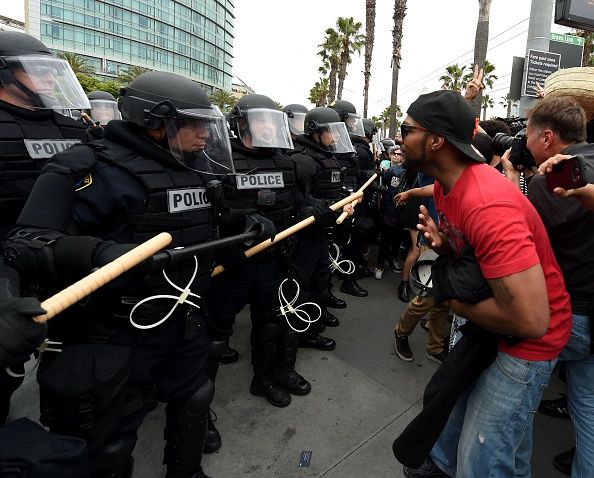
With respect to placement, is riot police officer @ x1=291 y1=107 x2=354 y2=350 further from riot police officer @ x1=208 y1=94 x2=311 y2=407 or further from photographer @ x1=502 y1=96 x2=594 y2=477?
photographer @ x1=502 y1=96 x2=594 y2=477

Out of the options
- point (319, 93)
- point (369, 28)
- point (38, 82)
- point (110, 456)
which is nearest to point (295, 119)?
point (38, 82)

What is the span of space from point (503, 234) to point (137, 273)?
1.46 meters

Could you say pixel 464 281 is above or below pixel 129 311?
above

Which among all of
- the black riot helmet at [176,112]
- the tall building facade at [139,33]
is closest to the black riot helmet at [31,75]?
the black riot helmet at [176,112]

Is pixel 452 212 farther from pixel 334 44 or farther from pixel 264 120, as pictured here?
pixel 334 44

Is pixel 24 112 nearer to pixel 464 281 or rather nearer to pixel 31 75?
pixel 31 75

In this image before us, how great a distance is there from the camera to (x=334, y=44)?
101ft

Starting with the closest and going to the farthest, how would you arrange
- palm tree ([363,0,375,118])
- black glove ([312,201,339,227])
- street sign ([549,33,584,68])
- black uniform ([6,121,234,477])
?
black uniform ([6,121,234,477]) < black glove ([312,201,339,227]) < street sign ([549,33,584,68]) < palm tree ([363,0,375,118])

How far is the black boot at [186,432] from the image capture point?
6.37 feet

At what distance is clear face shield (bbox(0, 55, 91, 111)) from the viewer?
8.08 ft

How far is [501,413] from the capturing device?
1562 mm

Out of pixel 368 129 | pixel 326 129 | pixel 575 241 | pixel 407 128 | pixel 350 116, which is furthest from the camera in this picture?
pixel 368 129

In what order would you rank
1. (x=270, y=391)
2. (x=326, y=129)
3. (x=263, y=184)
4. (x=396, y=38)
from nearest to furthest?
1. (x=263, y=184)
2. (x=270, y=391)
3. (x=326, y=129)
4. (x=396, y=38)

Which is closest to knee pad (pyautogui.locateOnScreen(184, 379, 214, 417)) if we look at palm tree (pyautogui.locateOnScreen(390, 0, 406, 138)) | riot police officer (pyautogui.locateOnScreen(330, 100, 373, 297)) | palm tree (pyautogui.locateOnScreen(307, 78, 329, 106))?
riot police officer (pyautogui.locateOnScreen(330, 100, 373, 297))
